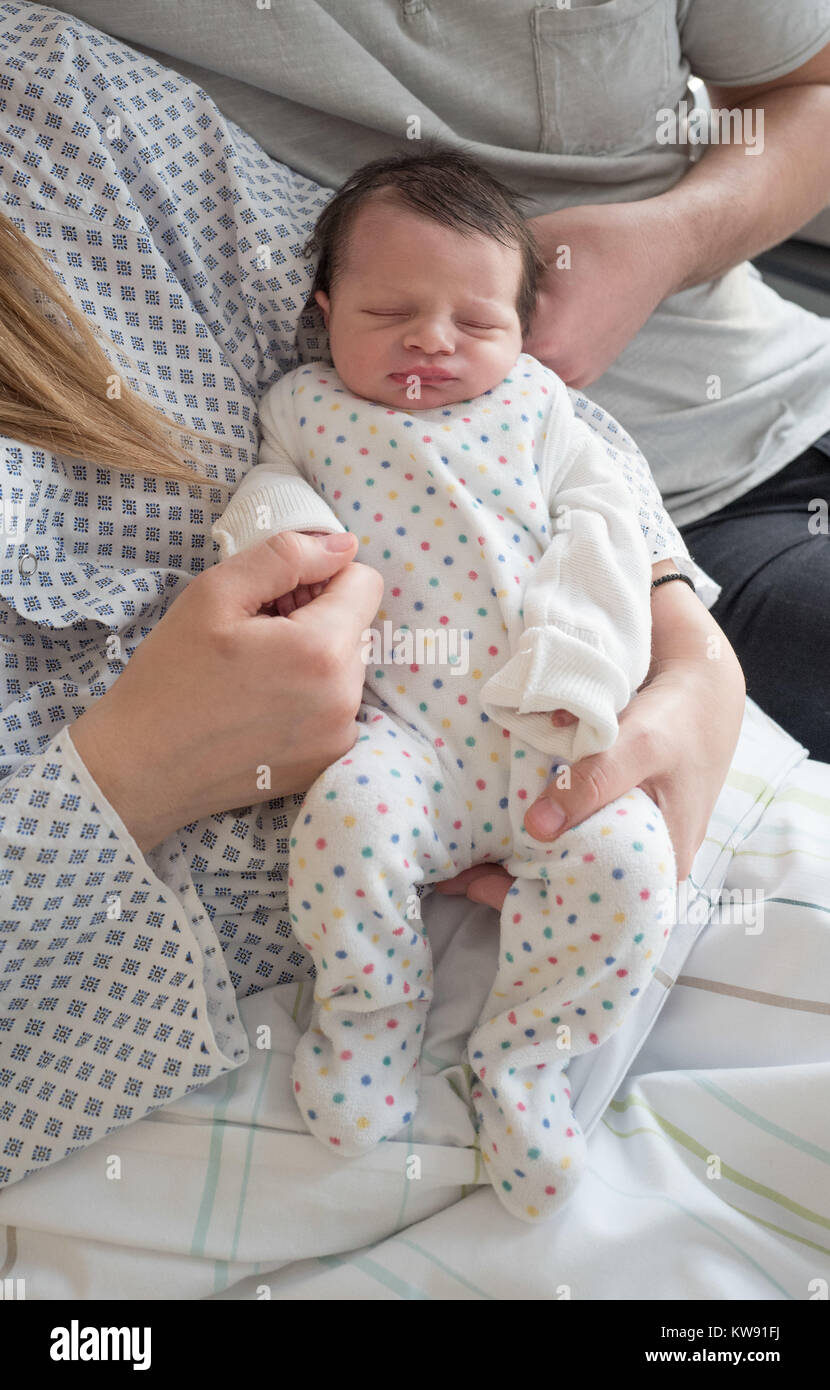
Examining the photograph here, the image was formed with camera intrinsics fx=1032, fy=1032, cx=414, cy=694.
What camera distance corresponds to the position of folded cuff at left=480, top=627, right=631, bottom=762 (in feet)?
2.78

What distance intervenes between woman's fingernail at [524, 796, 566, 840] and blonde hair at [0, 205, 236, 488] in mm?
458

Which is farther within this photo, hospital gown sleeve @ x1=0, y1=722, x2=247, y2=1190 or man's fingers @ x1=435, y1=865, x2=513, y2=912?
man's fingers @ x1=435, y1=865, x2=513, y2=912

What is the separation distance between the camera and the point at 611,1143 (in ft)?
2.78

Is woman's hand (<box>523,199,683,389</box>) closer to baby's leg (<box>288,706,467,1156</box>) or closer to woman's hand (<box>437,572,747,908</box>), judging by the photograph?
woman's hand (<box>437,572,747,908</box>)

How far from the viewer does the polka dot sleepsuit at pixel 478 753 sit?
0.81m

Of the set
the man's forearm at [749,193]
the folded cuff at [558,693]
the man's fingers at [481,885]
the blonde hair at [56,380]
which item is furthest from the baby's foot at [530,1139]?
the man's forearm at [749,193]

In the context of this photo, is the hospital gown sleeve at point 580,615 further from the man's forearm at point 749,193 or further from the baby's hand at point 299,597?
the man's forearm at point 749,193

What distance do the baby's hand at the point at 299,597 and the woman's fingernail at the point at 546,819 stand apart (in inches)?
11.0

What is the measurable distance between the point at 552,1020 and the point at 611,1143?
120mm

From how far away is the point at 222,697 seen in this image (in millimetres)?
843

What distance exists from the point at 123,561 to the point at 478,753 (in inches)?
14.9

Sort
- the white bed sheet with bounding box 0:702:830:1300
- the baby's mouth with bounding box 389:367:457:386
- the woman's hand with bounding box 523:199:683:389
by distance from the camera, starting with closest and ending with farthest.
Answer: the white bed sheet with bounding box 0:702:830:1300 < the baby's mouth with bounding box 389:367:457:386 < the woman's hand with bounding box 523:199:683:389

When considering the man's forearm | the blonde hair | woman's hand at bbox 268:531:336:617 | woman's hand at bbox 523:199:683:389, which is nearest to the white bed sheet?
woman's hand at bbox 268:531:336:617
